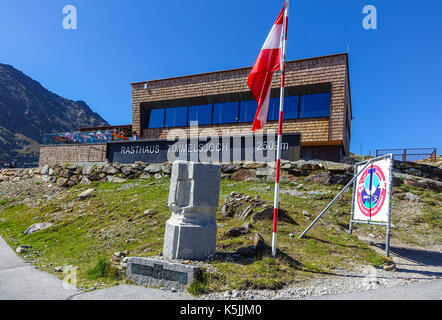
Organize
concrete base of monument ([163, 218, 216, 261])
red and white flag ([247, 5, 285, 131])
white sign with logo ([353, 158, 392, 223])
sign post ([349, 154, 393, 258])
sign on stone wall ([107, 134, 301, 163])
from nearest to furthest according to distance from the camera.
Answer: concrete base of monument ([163, 218, 216, 261]), sign post ([349, 154, 393, 258]), white sign with logo ([353, 158, 392, 223]), red and white flag ([247, 5, 285, 131]), sign on stone wall ([107, 134, 301, 163])

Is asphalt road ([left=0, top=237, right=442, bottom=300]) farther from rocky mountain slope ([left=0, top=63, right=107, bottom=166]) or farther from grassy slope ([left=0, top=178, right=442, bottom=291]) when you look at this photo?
rocky mountain slope ([left=0, top=63, right=107, bottom=166])

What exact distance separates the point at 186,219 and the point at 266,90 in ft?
13.2

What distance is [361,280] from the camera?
19.1 ft

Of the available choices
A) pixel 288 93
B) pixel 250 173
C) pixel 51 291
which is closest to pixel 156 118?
pixel 288 93

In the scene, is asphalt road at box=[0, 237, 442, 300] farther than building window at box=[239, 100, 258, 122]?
No

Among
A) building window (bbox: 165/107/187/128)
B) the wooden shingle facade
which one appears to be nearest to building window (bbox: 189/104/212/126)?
the wooden shingle facade

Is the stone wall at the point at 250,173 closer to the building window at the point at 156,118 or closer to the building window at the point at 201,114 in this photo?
the building window at the point at 201,114

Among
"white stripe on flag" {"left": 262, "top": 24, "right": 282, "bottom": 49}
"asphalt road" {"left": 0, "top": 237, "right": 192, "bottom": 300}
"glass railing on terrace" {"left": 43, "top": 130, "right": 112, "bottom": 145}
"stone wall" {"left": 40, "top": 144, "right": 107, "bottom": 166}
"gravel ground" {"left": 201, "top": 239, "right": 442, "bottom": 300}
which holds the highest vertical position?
"white stripe on flag" {"left": 262, "top": 24, "right": 282, "bottom": 49}

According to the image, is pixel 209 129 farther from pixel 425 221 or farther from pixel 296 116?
pixel 425 221

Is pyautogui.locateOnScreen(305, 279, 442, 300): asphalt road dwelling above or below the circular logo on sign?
below

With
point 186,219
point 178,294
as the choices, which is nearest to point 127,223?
point 186,219

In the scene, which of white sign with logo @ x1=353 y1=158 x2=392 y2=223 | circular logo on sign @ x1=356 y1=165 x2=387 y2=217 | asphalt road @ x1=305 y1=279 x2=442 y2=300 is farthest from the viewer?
circular logo on sign @ x1=356 y1=165 x2=387 y2=217

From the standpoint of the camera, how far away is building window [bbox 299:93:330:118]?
19.5 meters

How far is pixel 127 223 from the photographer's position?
1000cm
